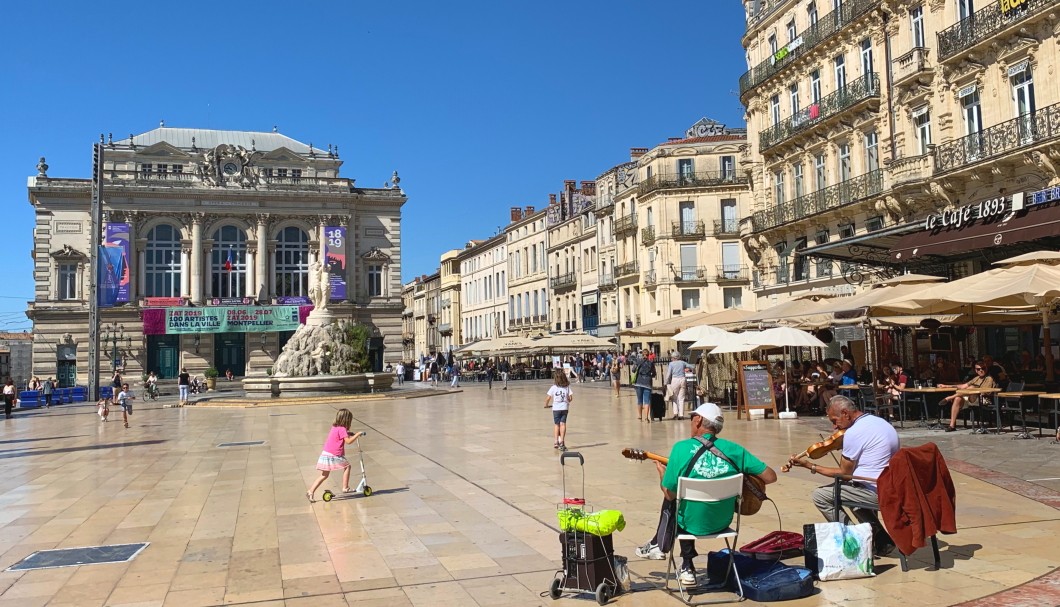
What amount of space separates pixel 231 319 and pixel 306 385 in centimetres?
2637

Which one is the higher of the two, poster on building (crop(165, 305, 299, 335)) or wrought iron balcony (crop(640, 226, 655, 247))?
wrought iron balcony (crop(640, 226, 655, 247))

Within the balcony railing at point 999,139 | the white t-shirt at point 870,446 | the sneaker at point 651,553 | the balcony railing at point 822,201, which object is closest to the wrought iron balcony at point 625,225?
the balcony railing at point 822,201

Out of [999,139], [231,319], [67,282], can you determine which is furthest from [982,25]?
[67,282]

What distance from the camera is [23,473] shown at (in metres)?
12.7

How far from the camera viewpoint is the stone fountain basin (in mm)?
32406

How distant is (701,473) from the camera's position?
5363 mm

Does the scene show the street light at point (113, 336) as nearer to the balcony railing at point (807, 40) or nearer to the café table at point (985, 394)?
the balcony railing at point (807, 40)

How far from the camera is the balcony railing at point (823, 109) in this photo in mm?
26178

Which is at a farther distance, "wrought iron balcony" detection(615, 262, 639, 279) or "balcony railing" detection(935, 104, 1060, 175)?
"wrought iron balcony" detection(615, 262, 639, 279)

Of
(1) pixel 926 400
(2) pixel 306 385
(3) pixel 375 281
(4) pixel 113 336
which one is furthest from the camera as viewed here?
(3) pixel 375 281

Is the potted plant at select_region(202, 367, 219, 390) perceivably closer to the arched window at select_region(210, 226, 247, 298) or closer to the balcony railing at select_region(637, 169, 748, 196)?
the arched window at select_region(210, 226, 247, 298)

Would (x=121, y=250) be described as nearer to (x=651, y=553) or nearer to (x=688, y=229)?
(x=688, y=229)

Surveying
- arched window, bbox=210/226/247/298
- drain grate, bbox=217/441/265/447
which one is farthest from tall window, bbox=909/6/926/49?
arched window, bbox=210/226/247/298

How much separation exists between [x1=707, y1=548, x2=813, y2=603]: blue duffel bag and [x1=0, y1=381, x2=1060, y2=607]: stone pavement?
5.4 inches
